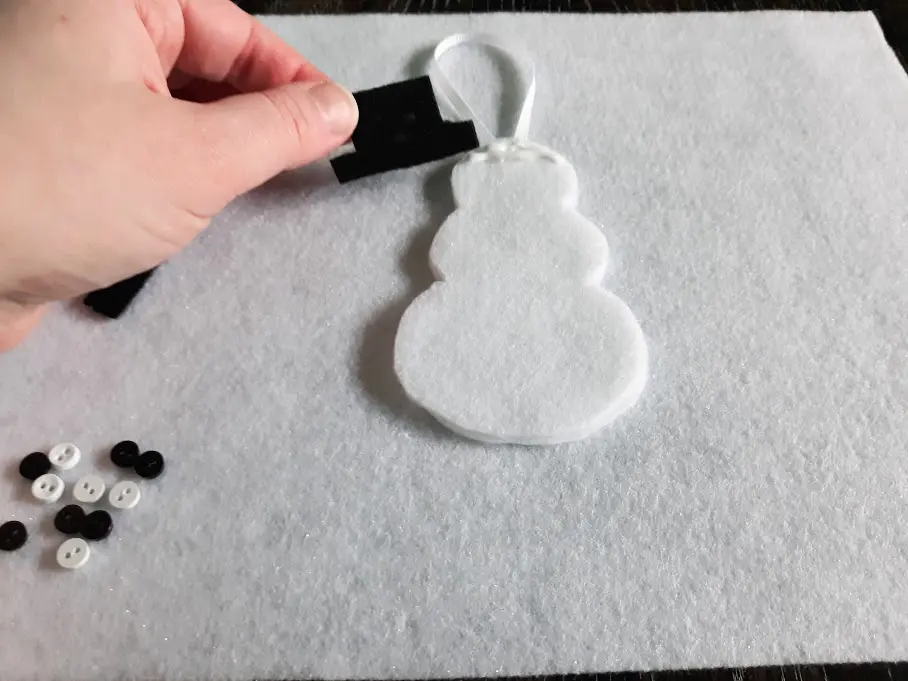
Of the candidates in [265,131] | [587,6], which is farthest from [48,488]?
[587,6]

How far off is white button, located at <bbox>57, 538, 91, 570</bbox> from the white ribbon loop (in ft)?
1.37

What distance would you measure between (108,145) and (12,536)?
25 centimetres

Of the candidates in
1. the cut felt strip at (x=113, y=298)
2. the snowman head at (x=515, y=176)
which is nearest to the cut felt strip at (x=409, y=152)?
the snowman head at (x=515, y=176)

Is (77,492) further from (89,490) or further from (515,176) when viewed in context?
(515,176)

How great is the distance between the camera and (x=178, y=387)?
0.54m

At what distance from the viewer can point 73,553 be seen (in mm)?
477

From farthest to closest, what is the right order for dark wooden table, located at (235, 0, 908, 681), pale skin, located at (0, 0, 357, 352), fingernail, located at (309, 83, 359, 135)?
1. dark wooden table, located at (235, 0, 908, 681)
2. fingernail, located at (309, 83, 359, 135)
3. pale skin, located at (0, 0, 357, 352)

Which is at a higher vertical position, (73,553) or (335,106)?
(335,106)

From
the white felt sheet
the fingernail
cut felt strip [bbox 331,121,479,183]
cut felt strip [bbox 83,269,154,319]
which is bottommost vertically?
the white felt sheet

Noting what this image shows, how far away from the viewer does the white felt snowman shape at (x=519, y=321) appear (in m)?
0.51

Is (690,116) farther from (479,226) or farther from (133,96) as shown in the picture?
(133,96)

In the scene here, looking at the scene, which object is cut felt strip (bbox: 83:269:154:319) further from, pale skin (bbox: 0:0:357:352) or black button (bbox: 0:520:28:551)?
black button (bbox: 0:520:28:551)

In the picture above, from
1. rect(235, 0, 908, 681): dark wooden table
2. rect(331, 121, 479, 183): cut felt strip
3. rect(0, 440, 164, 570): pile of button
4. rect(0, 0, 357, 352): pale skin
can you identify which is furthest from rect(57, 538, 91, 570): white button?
rect(235, 0, 908, 681): dark wooden table

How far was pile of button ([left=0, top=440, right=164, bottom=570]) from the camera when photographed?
0.48 m
